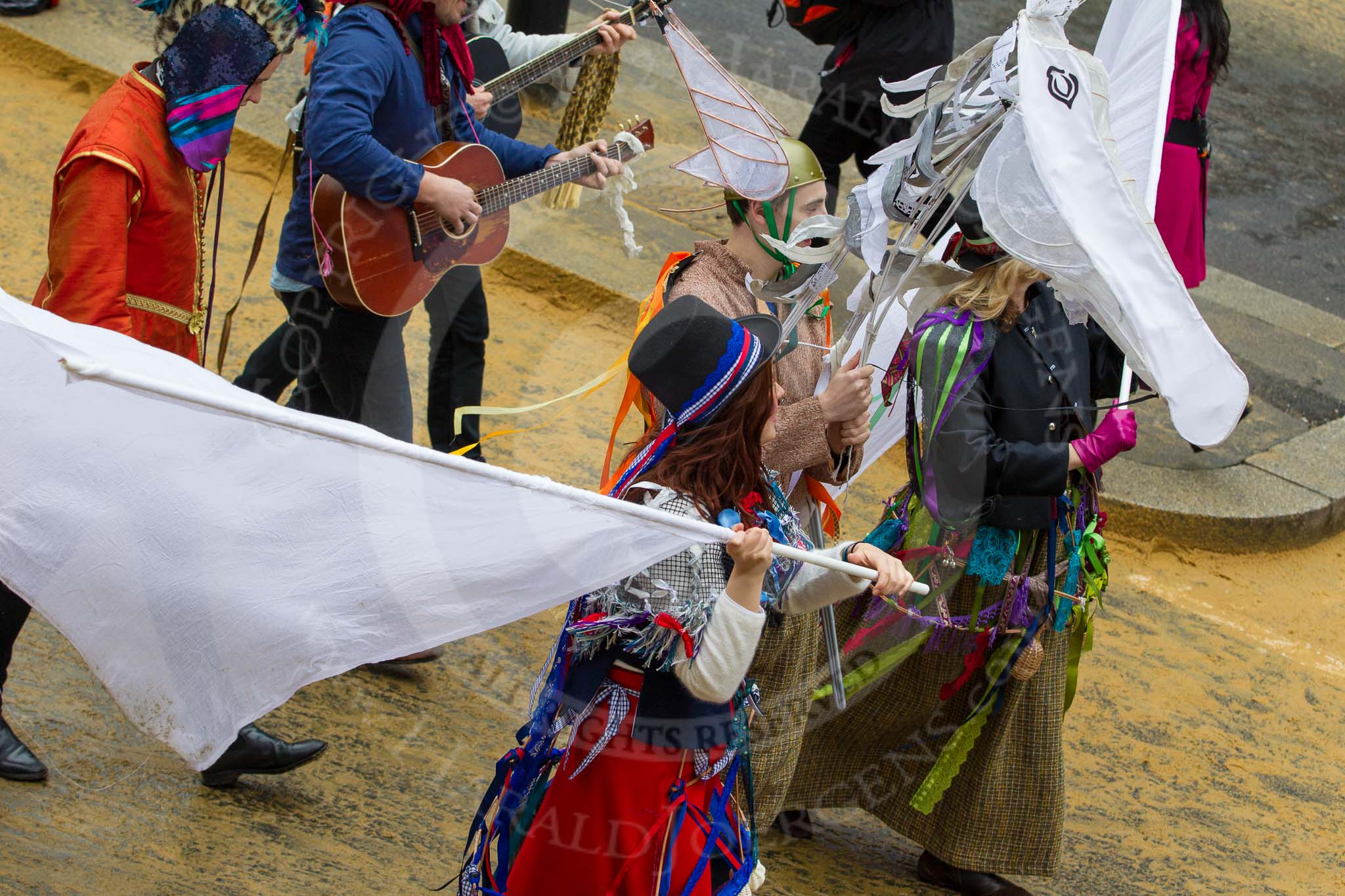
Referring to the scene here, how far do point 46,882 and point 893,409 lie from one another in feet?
7.05

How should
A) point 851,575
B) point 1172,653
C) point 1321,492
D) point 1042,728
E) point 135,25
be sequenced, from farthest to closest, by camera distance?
point 135,25
point 1321,492
point 1172,653
point 1042,728
point 851,575

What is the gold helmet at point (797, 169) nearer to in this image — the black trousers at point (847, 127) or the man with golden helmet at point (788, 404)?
the man with golden helmet at point (788, 404)

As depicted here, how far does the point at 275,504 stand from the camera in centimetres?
200

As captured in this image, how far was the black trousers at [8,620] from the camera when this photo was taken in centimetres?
273

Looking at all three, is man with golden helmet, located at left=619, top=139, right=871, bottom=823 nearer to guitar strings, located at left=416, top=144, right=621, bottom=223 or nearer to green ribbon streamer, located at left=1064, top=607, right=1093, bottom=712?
green ribbon streamer, located at left=1064, top=607, right=1093, bottom=712

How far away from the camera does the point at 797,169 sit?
10.4 feet

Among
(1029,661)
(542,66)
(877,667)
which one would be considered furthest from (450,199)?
(1029,661)

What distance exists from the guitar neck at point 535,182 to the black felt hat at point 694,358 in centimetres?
165

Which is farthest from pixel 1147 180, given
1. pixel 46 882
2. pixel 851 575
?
pixel 46 882

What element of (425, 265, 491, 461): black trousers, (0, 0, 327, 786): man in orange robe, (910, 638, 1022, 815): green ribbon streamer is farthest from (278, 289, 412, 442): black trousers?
(910, 638, 1022, 815): green ribbon streamer

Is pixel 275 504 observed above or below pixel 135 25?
above

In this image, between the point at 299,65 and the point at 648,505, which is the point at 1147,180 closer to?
the point at 648,505

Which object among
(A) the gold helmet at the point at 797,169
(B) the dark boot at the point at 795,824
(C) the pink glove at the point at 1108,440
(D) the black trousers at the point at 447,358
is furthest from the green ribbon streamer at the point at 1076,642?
(D) the black trousers at the point at 447,358

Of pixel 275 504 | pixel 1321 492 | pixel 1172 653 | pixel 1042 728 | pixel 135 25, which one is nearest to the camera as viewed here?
pixel 275 504
